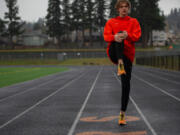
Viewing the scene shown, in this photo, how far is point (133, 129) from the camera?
16.4 feet

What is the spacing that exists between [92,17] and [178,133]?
80707 mm

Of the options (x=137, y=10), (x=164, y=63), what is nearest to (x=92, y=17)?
(x=137, y=10)

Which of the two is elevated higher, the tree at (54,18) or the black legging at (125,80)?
the tree at (54,18)

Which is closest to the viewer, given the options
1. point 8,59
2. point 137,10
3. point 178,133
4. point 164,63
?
point 178,133

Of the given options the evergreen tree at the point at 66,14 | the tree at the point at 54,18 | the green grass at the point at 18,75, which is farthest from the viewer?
the evergreen tree at the point at 66,14

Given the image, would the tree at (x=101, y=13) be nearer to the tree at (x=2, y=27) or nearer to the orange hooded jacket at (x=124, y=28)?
the tree at (x=2, y=27)

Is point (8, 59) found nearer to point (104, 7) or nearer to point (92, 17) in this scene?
point (92, 17)

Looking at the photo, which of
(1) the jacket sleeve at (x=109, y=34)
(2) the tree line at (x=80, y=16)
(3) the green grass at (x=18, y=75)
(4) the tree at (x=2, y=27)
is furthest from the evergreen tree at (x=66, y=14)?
(1) the jacket sleeve at (x=109, y=34)

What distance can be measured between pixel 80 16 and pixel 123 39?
8112 centimetres

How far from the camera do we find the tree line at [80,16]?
79.7 meters

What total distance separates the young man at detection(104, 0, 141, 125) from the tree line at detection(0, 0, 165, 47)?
75.6 m

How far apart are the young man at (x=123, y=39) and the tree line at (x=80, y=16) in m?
75.6

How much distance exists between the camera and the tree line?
79688 mm

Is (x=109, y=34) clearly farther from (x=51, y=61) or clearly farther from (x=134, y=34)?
(x=51, y=61)
